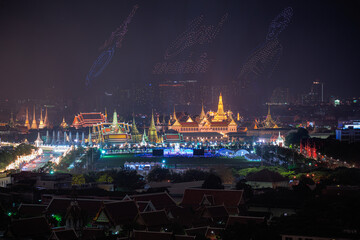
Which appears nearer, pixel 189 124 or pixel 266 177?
pixel 266 177

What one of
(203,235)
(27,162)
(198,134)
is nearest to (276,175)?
(203,235)

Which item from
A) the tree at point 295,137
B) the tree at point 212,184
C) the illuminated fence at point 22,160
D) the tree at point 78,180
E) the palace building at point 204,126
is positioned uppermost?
the palace building at point 204,126

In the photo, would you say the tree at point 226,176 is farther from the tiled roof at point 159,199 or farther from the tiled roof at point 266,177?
the tiled roof at point 159,199

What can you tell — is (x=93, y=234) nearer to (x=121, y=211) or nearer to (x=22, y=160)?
(x=121, y=211)

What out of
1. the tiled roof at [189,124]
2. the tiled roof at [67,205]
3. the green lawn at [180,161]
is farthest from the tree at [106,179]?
the tiled roof at [189,124]

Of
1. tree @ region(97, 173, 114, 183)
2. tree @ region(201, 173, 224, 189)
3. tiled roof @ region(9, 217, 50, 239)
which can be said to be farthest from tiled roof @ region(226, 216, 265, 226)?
tree @ region(97, 173, 114, 183)

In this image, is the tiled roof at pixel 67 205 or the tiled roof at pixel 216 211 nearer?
the tiled roof at pixel 216 211

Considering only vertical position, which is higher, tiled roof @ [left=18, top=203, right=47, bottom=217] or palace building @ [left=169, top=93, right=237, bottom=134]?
palace building @ [left=169, top=93, right=237, bottom=134]

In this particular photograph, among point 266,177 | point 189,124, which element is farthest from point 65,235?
point 189,124

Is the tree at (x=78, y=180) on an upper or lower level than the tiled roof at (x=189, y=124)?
lower

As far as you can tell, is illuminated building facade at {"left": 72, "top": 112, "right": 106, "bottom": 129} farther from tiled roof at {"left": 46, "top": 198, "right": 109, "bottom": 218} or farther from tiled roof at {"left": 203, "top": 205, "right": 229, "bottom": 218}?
tiled roof at {"left": 203, "top": 205, "right": 229, "bottom": 218}

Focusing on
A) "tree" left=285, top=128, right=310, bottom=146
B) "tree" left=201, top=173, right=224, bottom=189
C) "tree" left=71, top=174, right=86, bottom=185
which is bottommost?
"tree" left=71, top=174, right=86, bottom=185

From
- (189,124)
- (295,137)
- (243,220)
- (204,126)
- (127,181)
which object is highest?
(189,124)
